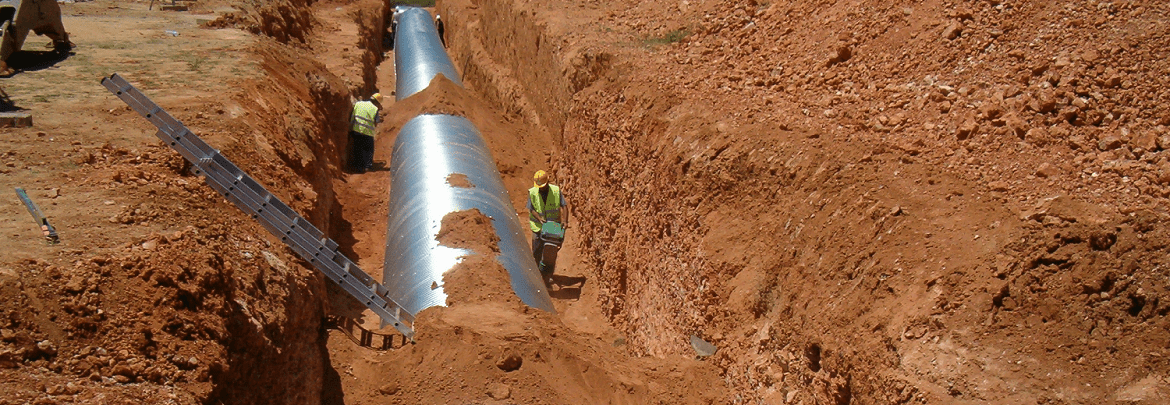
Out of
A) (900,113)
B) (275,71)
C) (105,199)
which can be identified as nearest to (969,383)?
(900,113)

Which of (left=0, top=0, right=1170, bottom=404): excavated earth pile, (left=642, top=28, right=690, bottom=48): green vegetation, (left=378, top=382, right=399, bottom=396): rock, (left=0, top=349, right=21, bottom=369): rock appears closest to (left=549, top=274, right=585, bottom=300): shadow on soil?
(left=0, top=0, right=1170, bottom=404): excavated earth pile

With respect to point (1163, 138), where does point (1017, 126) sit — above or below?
below

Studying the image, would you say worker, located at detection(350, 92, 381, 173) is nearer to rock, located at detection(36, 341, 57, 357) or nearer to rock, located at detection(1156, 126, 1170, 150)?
rock, located at detection(36, 341, 57, 357)

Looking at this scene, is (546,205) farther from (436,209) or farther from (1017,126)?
(1017,126)

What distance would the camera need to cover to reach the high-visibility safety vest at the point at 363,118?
533 inches

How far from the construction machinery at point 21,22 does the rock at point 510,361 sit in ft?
25.4

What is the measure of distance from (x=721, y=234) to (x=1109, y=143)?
3.05 meters

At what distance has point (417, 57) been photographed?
18047mm

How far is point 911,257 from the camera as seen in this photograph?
5.32 m

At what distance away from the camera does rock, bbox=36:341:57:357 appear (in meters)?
4.37

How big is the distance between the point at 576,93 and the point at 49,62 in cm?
709

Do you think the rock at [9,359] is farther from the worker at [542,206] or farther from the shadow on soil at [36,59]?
the shadow on soil at [36,59]

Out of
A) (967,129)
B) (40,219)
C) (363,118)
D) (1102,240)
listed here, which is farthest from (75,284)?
(363,118)

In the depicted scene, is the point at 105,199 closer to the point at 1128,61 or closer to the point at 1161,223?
the point at 1161,223
